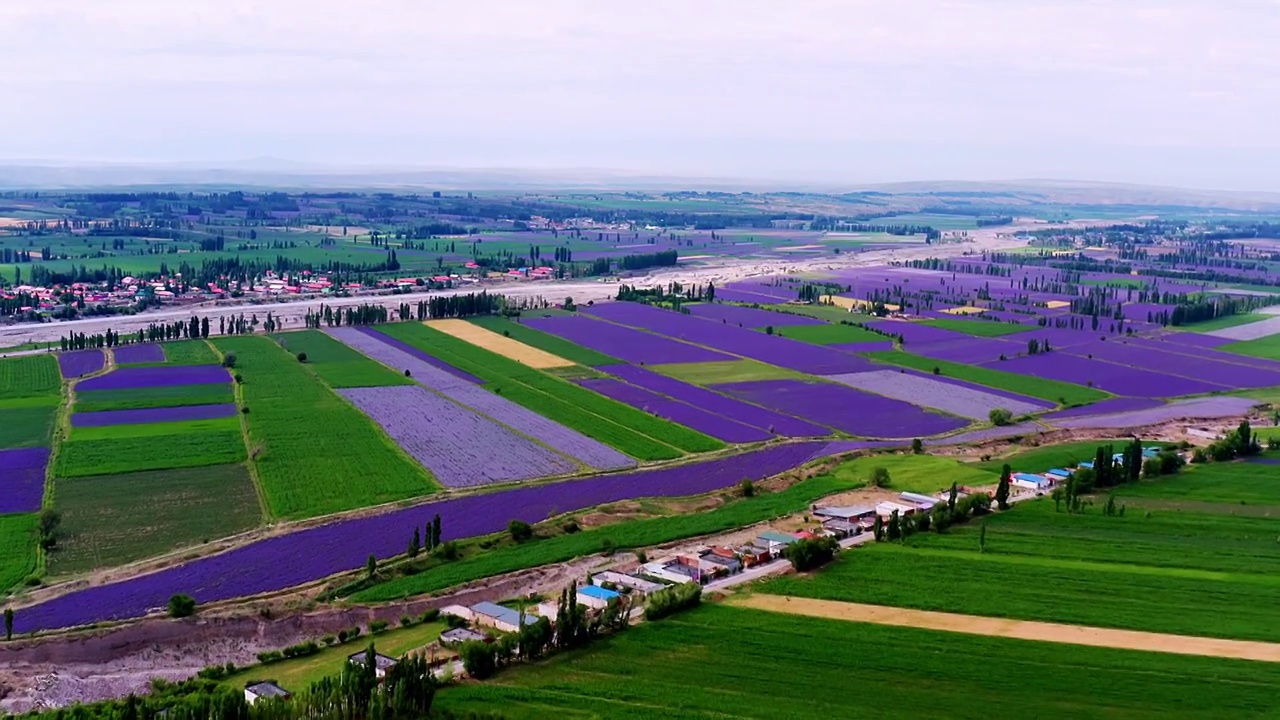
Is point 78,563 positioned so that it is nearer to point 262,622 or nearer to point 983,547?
point 262,622

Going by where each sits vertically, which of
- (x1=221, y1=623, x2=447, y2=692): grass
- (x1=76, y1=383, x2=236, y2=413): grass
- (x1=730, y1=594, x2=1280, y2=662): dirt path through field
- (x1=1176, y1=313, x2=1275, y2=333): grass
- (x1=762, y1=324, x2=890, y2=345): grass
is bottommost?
(x1=221, y1=623, x2=447, y2=692): grass

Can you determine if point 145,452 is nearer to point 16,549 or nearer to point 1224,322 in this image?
point 16,549

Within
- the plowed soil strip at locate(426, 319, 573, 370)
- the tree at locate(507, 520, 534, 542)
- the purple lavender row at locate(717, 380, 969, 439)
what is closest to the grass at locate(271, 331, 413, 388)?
the plowed soil strip at locate(426, 319, 573, 370)

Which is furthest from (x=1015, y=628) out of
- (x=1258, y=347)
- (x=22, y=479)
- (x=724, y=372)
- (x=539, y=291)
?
(x=539, y=291)

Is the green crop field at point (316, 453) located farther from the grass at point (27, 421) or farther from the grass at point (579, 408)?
the grass at point (579, 408)

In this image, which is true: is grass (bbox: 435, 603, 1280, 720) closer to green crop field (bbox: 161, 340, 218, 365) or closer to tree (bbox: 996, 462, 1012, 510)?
tree (bbox: 996, 462, 1012, 510)

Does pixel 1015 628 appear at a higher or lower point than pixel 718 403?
lower

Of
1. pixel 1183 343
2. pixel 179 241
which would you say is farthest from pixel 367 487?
pixel 179 241
